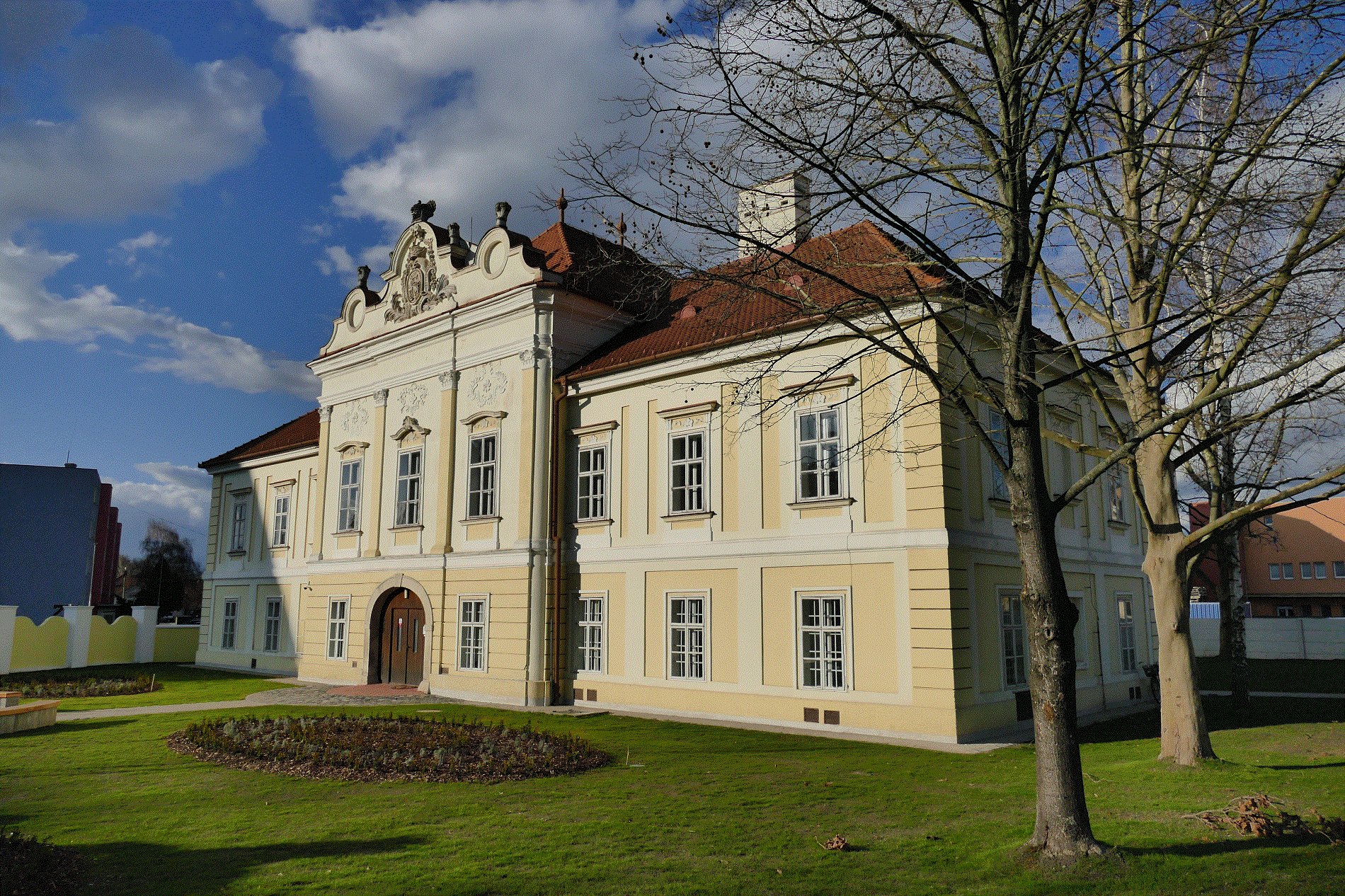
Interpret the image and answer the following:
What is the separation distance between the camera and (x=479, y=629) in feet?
70.9

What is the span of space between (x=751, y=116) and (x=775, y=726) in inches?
476

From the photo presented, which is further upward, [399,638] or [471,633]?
[471,633]

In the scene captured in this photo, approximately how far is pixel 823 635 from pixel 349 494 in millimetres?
16315

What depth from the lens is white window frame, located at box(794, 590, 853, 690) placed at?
1573cm

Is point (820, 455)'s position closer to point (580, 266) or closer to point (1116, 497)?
point (580, 266)

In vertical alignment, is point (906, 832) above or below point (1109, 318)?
below

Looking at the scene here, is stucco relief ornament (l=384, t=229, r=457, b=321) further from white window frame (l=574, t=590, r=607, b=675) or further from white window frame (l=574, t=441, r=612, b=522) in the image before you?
white window frame (l=574, t=590, r=607, b=675)

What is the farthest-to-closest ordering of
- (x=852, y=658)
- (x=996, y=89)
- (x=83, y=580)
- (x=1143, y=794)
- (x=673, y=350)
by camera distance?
(x=83, y=580)
(x=673, y=350)
(x=852, y=658)
(x=1143, y=794)
(x=996, y=89)

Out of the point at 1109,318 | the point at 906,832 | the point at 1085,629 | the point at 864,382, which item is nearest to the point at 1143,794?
the point at 906,832

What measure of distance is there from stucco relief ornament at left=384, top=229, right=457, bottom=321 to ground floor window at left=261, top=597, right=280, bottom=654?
11.6 m

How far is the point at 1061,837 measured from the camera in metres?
7.05

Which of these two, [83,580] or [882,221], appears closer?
[882,221]

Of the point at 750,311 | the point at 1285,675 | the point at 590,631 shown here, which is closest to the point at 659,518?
the point at 590,631

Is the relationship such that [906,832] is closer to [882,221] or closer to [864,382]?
[882,221]
